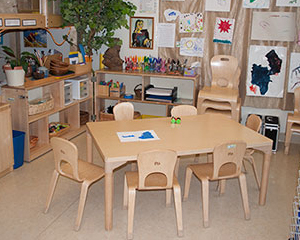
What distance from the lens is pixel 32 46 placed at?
5.95 metres

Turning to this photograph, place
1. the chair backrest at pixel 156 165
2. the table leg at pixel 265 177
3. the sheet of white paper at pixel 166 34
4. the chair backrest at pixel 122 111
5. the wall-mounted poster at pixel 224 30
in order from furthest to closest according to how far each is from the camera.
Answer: the sheet of white paper at pixel 166 34 → the wall-mounted poster at pixel 224 30 → the chair backrest at pixel 122 111 → the table leg at pixel 265 177 → the chair backrest at pixel 156 165

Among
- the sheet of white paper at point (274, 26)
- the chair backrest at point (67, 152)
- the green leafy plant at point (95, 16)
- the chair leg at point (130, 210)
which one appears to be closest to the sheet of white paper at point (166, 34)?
the green leafy plant at point (95, 16)

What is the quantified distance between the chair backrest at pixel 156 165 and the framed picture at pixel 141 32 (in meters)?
3.28

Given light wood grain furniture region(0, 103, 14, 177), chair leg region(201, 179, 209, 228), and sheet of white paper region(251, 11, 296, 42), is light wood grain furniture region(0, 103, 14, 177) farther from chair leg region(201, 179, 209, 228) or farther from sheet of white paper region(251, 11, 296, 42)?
sheet of white paper region(251, 11, 296, 42)

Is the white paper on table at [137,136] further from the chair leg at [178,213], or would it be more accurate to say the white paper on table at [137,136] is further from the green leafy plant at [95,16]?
the green leafy plant at [95,16]

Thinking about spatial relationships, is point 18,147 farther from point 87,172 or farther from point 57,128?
point 87,172

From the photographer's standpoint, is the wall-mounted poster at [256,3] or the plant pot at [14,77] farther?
the wall-mounted poster at [256,3]

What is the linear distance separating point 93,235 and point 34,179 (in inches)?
52.0

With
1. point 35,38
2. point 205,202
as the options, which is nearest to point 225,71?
point 205,202

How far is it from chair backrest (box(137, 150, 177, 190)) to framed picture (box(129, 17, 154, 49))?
129 inches

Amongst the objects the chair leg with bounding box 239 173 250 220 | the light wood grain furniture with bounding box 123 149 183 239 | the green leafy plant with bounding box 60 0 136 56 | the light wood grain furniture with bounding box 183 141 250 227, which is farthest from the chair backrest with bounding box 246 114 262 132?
the green leafy plant with bounding box 60 0 136 56

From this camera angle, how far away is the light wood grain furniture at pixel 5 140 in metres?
4.05

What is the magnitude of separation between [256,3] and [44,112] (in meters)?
3.28

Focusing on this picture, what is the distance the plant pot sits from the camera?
4336 mm
